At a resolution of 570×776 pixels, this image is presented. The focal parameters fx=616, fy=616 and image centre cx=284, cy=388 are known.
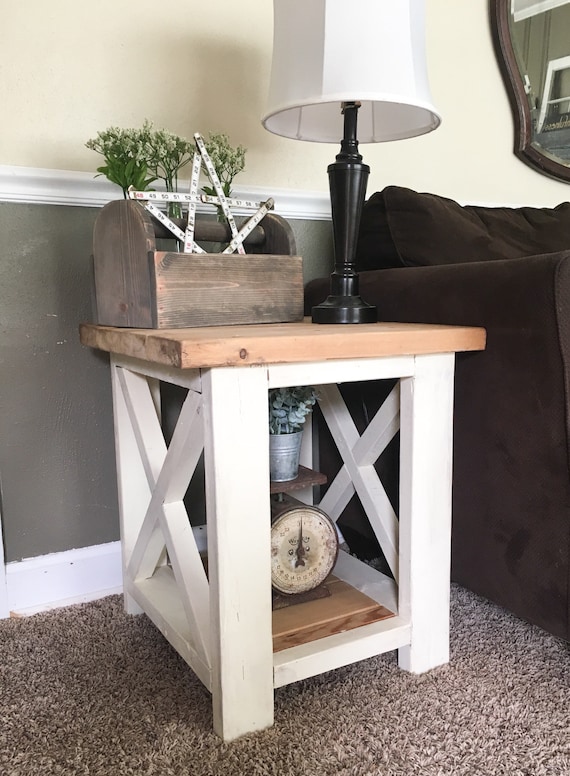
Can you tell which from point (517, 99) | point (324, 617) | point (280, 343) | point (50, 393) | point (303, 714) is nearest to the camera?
point (280, 343)

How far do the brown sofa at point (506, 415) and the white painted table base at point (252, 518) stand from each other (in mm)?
69

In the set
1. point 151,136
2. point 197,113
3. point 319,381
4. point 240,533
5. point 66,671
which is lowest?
point 66,671

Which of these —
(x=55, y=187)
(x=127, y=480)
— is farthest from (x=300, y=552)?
(x=55, y=187)

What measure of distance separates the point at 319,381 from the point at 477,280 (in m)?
0.32

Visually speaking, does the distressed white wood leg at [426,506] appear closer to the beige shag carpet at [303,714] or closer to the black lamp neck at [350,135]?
the beige shag carpet at [303,714]

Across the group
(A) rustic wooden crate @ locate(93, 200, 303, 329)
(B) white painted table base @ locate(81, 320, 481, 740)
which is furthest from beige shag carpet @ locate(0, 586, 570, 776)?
(A) rustic wooden crate @ locate(93, 200, 303, 329)

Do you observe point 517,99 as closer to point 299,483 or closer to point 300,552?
point 299,483

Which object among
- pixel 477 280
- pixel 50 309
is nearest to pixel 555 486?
pixel 477 280

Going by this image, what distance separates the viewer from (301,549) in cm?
101

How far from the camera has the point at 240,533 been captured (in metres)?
0.79

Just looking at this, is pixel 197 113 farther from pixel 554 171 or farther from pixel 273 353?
pixel 554 171

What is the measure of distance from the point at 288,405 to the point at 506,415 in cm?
36

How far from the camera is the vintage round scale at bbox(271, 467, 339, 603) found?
98 centimetres

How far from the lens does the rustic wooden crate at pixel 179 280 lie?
89cm
